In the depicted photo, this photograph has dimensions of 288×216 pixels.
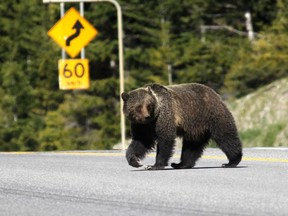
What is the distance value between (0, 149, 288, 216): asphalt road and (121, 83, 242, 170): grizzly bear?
27cm

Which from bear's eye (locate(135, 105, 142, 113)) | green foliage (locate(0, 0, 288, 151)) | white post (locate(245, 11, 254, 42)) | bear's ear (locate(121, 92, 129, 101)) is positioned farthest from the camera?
green foliage (locate(0, 0, 288, 151))

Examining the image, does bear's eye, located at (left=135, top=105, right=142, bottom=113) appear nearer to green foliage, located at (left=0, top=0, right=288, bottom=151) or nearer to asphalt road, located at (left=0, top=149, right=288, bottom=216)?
asphalt road, located at (left=0, top=149, right=288, bottom=216)

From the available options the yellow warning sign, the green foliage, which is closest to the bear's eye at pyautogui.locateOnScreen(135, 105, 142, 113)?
the yellow warning sign

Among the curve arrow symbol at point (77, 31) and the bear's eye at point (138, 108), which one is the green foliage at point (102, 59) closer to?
the curve arrow symbol at point (77, 31)

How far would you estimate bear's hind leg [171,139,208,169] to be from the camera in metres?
15.0

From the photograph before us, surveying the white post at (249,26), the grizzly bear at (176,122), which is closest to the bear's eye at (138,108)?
the grizzly bear at (176,122)

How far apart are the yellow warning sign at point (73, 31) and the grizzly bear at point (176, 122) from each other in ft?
38.4

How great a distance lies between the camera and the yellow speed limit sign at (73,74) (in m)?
26.0

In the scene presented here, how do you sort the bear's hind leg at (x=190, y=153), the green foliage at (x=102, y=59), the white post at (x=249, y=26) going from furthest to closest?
the green foliage at (x=102, y=59), the white post at (x=249, y=26), the bear's hind leg at (x=190, y=153)

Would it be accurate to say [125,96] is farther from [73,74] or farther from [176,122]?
[73,74]

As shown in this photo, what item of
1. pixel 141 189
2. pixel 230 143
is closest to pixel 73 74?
pixel 230 143

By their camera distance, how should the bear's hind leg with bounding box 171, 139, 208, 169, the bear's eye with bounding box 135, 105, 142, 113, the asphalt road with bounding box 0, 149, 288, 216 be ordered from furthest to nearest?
the bear's hind leg with bounding box 171, 139, 208, 169 → the bear's eye with bounding box 135, 105, 142, 113 → the asphalt road with bounding box 0, 149, 288, 216

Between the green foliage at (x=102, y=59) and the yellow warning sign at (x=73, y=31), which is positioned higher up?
the yellow warning sign at (x=73, y=31)

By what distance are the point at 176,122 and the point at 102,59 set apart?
49550mm
